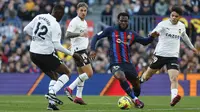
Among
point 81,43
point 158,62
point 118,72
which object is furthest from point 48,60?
point 158,62

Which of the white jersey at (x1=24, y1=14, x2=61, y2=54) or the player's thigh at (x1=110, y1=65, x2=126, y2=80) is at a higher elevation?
the white jersey at (x1=24, y1=14, x2=61, y2=54)

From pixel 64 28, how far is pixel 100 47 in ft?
6.36

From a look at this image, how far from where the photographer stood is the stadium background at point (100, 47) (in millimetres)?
28047

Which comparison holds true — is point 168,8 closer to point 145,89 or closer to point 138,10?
point 138,10

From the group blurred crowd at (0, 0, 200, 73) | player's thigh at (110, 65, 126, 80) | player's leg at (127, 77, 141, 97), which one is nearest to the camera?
player's thigh at (110, 65, 126, 80)

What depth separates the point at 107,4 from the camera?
32719mm

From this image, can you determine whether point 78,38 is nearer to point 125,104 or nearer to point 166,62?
point 166,62

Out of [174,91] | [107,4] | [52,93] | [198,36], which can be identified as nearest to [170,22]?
[174,91]

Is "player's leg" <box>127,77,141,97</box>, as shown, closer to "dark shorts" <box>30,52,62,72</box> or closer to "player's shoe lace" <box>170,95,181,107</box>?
"player's shoe lace" <box>170,95,181,107</box>

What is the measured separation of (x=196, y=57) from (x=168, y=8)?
132 inches

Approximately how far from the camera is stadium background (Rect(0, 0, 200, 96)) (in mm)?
28047

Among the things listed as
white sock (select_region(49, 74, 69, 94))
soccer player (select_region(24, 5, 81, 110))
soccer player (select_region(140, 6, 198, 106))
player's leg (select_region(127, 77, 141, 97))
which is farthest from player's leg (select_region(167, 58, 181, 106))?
soccer player (select_region(24, 5, 81, 110))

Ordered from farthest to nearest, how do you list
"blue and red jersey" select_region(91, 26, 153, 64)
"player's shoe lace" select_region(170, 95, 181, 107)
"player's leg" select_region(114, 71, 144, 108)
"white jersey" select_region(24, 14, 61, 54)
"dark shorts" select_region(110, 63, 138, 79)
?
"player's shoe lace" select_region(170, 95, 181, 107) → "blue and red jersey" select_region(91, 26, 153, 64) → "dark shorts" select_region(110, 63, 138, 79) → "player's leg" select_region(114, 71, 144, 108) → "white jersey" select_region(24, 14, 61, 54)

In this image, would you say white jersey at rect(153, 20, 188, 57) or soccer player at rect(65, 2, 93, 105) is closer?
white jersey at rect(153, 20, 188, 57)
